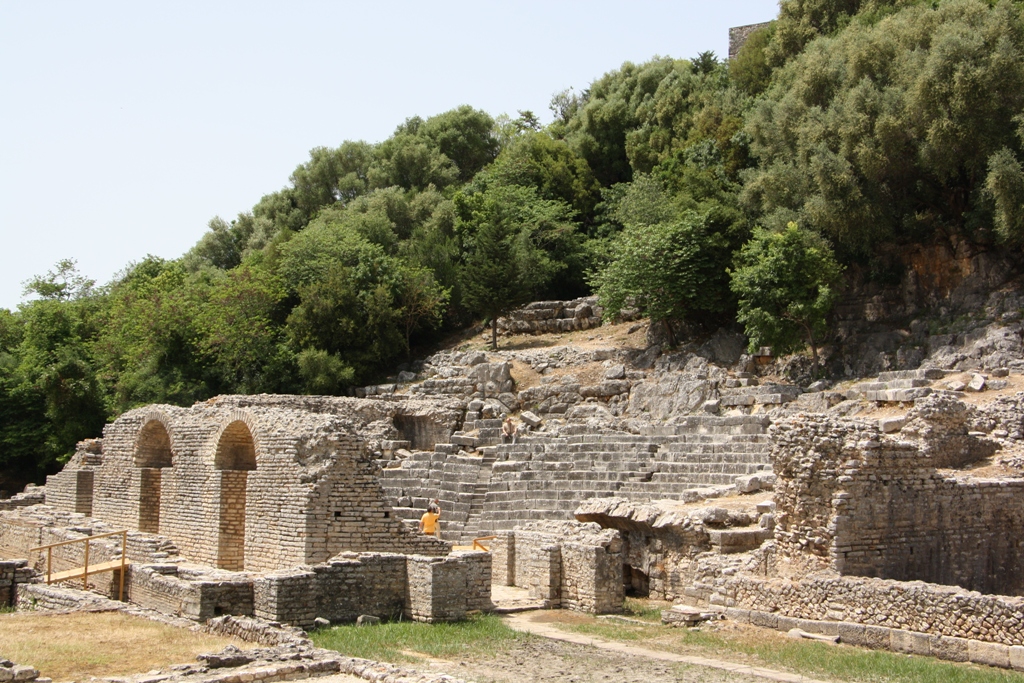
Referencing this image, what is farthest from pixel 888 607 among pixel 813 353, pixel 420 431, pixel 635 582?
pixel 420 431

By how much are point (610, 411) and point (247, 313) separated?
1193 cm

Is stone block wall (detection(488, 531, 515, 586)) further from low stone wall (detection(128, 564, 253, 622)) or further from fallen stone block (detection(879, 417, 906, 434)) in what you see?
fallen stone block (detection(879, 417, 906, 434))

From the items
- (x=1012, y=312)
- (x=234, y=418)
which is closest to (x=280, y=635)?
(x=234, y=418)

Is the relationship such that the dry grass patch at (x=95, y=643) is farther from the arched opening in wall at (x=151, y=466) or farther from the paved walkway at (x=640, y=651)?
the arched opening in wall at (x=151, y=466)

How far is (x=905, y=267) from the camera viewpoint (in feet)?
83.0

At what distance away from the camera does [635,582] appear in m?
14.6

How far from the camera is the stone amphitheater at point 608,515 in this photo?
38.5 feet

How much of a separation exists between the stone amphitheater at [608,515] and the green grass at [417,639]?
1.48 feet

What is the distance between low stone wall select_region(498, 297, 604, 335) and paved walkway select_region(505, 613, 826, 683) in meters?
20.0

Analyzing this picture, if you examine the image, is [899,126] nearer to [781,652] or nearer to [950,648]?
[950,648]

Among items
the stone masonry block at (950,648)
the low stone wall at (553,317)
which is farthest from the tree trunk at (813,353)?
the stone masonry block at (950,648)

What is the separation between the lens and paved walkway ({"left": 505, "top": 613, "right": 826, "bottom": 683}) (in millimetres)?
9688

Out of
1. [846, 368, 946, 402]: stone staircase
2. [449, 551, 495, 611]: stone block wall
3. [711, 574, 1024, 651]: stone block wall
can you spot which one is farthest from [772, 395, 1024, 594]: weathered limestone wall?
[846, 368, 946, 402]: stone staircase

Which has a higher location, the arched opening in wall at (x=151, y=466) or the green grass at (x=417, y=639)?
the arched opening in wall at (x=151, y=466)
